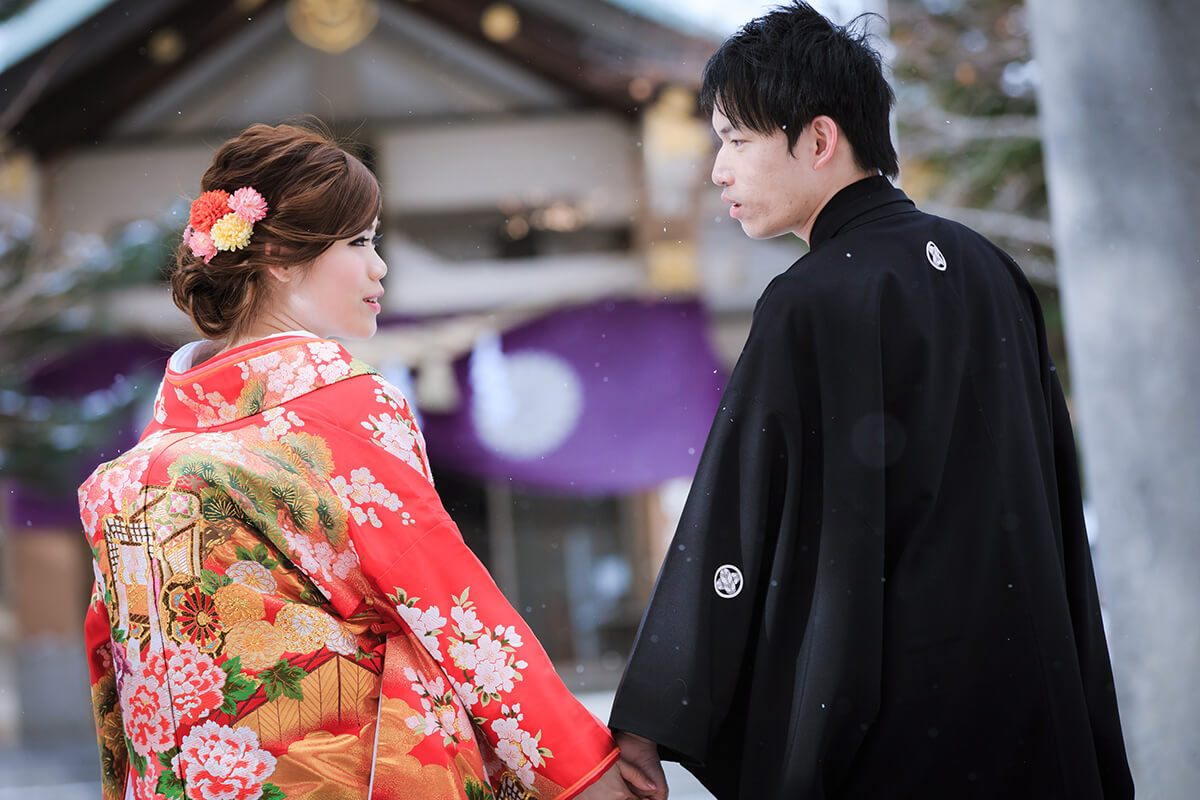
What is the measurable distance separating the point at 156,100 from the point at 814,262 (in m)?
5.09

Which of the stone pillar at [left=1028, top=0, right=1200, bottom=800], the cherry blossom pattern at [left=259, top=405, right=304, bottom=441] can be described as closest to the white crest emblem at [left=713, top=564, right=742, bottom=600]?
the cherry blossom pattern at [left=259, top=405, right=304, bottom=441]

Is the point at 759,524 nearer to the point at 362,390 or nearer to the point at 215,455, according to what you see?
the point at 362,390

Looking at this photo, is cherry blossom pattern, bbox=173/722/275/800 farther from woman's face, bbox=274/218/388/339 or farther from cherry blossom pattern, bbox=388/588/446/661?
woman's face, bbox=274/218/388/339

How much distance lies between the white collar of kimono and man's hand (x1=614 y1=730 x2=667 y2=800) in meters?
0.86

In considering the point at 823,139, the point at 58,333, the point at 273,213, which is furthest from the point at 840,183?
the point at 58,333

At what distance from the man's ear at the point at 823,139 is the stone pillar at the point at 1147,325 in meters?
1.51

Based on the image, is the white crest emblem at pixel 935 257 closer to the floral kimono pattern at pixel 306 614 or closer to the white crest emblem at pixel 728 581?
the white crest emblem at pixel 728 581

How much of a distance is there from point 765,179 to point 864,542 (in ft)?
2.02

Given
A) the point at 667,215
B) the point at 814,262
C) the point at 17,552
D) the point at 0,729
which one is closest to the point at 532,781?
the point at 814,262

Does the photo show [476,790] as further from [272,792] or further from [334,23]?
[334,23]

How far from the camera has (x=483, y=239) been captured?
234 inches

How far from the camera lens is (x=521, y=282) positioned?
19.1 feet

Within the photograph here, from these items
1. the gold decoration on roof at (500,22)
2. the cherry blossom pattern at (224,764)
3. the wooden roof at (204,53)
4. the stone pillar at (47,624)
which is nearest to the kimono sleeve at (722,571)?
the cherry blossom pattern at (224,764)

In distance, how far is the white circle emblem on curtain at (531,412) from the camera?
18.6 ft
